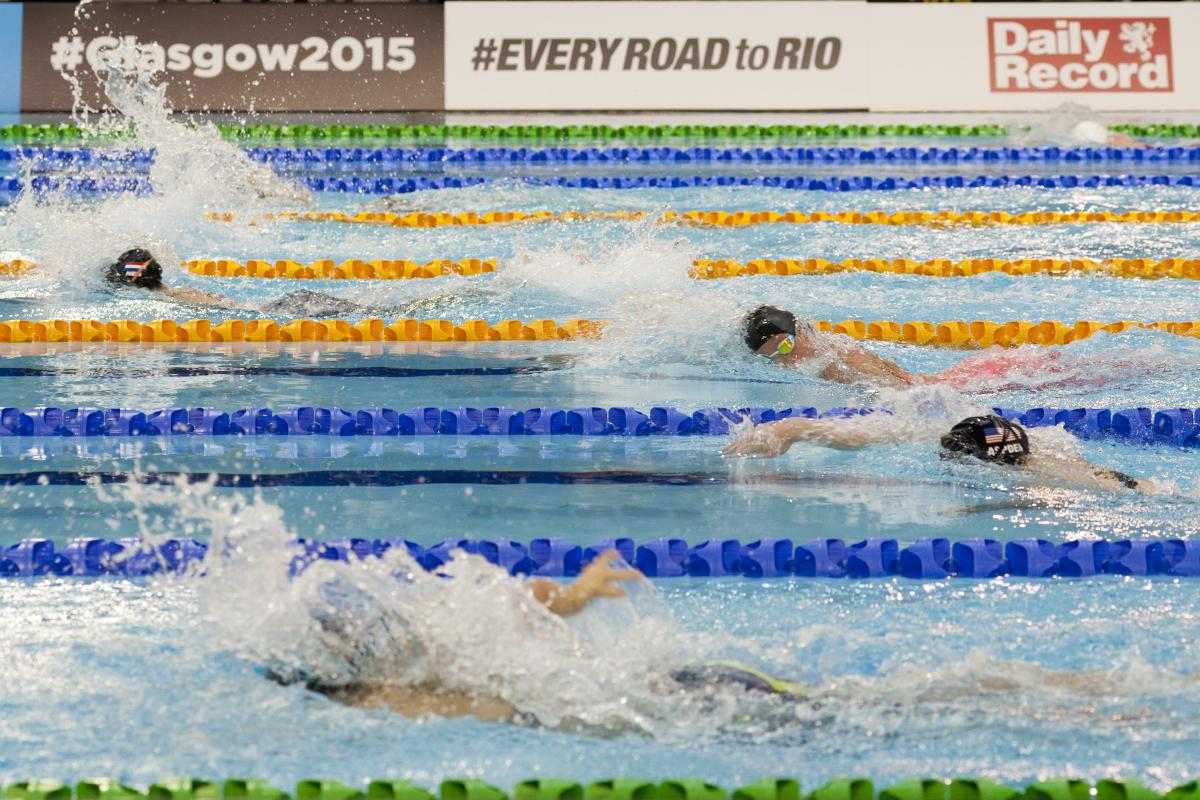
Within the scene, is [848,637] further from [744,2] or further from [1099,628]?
[744,2]

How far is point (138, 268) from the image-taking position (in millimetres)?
5902

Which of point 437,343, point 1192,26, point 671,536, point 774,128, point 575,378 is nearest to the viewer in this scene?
point 671,536

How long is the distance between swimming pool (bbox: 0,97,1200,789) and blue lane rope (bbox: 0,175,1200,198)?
914mm

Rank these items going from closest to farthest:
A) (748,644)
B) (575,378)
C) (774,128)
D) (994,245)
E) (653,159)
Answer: (748,644) → (575,378) → (994,245) → (653,159) → (774,128)

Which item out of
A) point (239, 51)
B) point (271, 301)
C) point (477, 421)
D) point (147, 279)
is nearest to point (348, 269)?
point (271, 301)

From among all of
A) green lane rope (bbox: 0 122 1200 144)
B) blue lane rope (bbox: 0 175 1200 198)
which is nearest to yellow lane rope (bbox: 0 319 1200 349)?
blue lane rope (bbox: 0 175 1200 198)

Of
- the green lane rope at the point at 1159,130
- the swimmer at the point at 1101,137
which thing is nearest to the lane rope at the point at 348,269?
the swimmer at the point at 1101,137

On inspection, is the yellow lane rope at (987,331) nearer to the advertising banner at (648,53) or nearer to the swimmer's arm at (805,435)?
the swimmer's arm at (805,435)

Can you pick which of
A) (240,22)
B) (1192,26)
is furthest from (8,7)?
(1192,26)

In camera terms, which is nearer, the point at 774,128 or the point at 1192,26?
the point at 774,128

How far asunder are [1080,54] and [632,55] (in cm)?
311

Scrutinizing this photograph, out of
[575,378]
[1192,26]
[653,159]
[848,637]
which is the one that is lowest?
[848,637]

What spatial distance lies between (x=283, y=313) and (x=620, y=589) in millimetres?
3360

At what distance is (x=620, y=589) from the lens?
282 cm
